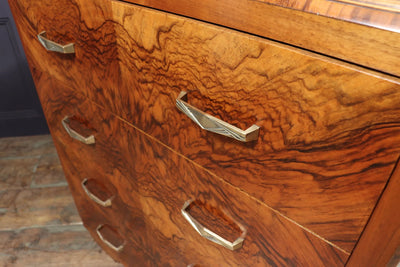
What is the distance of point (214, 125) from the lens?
391 millimetres

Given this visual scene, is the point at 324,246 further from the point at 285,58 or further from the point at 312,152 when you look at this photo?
the point at 285,58

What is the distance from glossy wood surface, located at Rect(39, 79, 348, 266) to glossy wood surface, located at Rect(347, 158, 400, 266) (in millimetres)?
31

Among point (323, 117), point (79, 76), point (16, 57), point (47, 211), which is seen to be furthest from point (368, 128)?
point (16, 57)

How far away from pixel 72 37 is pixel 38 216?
824mm

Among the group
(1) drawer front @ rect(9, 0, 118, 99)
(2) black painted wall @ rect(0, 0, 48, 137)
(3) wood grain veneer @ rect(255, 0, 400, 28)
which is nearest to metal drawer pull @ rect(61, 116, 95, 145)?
(1) drawer front @ rect(9, 0, 118, 99)

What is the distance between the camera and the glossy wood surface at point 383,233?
29cm

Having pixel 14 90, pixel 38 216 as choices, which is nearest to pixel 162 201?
pixel 38 216

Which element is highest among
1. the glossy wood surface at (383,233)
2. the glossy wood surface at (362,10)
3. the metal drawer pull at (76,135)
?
the glossy wood surface at (362,10)

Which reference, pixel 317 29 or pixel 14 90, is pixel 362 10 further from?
pixel 14 90

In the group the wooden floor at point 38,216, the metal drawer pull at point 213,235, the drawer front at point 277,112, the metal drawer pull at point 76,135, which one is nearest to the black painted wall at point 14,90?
the wooden floor at point 38,216

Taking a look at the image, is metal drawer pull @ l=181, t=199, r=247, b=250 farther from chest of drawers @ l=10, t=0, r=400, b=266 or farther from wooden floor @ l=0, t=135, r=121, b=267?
wooden floor @ l=0, t=135, r=121, b=267

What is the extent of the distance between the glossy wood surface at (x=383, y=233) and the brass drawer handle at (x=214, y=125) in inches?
5.6

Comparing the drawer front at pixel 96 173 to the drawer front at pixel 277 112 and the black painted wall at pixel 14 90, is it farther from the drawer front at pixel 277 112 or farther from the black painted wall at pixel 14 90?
the black painted wall at pixel 14 90

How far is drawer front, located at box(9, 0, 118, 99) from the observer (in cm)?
49
